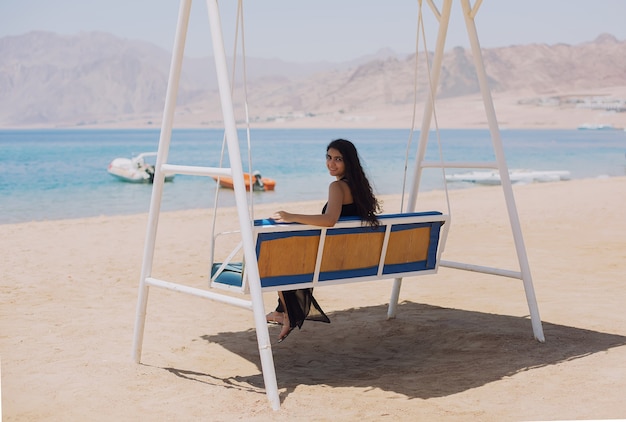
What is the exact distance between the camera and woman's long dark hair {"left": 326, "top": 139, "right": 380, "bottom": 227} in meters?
5.59

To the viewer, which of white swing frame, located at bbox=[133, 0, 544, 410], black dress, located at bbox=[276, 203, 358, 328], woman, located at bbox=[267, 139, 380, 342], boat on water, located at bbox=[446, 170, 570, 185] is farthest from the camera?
boat on water, located at bbox=[446, 170, 570, 185]

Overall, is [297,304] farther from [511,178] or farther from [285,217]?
[511,178]

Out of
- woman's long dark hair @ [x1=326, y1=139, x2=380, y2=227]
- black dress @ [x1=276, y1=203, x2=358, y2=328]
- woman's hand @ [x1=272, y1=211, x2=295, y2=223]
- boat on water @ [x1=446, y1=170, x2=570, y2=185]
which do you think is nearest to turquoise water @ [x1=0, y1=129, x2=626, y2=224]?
woman's long dark hair @ [x1=326, y1=139, x2=380, y2=227]

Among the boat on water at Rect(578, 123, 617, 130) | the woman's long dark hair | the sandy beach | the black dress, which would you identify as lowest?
the boat on water at Rect(578, 123, 617, 130)

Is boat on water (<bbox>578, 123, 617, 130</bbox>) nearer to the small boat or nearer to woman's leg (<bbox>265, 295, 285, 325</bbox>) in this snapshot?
the small boat

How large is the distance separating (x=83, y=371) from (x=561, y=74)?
159916mm

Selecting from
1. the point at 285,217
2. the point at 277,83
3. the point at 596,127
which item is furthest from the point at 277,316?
the point at 277,83

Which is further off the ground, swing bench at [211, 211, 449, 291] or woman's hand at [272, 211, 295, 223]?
woman's hand at [272, 211, 295, 223]

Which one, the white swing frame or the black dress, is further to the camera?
the black dress

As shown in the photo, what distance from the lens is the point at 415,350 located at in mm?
6352

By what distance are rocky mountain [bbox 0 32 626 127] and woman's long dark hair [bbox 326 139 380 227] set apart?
13309cm

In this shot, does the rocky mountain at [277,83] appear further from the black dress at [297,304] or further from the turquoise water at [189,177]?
the black dress at [297,304]

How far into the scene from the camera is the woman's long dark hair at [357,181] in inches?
220

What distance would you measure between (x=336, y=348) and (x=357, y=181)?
144 cm
